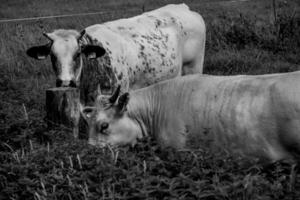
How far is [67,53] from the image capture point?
618 cm

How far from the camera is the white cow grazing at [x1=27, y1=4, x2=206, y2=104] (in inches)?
246

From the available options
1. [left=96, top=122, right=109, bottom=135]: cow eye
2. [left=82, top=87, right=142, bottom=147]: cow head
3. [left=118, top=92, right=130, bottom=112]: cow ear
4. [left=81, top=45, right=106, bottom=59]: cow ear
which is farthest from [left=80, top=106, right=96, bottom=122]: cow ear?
[left=81, top=45, right=106, bottom=59]: cow ear

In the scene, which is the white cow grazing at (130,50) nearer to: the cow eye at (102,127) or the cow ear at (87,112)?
the cow ear at (87,112)

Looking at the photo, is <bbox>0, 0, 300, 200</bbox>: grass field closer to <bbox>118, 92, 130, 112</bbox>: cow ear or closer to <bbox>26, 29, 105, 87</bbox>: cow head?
<bbox>118, 92, 130, 112</bbox>: cow ear

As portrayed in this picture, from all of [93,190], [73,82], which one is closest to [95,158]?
[93,190]

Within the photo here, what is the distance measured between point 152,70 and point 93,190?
11.2 ft

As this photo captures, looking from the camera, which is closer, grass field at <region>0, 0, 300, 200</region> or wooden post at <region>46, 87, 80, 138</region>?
grass field at <region>0, 0, 300, 200</region>

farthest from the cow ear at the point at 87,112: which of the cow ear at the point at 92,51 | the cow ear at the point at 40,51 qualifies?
the cow ear at the point at 40,51

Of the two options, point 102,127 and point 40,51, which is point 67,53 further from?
point 102,127

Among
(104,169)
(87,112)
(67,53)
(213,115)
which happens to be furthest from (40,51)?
(104,169)

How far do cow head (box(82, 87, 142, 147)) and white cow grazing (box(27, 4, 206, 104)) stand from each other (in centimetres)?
62

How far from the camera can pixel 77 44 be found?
630 cm

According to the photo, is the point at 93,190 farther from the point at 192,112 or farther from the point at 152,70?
the point at 152,70

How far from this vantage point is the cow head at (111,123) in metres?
5.41
